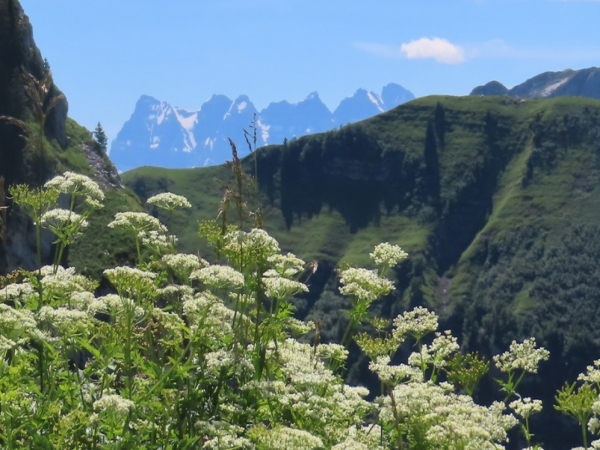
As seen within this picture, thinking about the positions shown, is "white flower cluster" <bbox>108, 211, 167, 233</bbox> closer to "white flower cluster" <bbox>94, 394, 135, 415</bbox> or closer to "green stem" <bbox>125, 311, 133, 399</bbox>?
"green stem" <bbox>125, 311, 133, 399</bbox>

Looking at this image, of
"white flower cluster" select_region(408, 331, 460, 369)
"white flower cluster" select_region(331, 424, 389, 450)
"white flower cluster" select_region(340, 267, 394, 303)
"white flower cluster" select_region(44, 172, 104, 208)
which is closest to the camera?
"white flower cluster" select_region(331, 424, 389, 450)

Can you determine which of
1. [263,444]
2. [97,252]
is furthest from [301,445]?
[97,252]

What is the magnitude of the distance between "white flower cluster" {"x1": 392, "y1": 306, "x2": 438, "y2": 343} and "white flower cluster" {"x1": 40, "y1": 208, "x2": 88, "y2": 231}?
459 cm

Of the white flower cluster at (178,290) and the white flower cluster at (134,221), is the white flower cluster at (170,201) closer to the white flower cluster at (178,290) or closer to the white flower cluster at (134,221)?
the white flower cluster at (134,221)

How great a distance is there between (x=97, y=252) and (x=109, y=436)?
14288 centimetres

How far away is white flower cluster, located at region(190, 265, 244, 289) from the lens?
7914mm

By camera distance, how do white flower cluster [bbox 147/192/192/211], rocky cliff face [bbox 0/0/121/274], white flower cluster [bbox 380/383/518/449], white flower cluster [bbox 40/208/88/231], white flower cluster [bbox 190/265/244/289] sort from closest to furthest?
white flower cluster [bbox 380/383/518/449]
white flower cluster [bbox 190/265/244/289]
white flower cluster [bbox 40/208/88/231]
white flower cluster [bbox 147/192/192/211]
rocky cliff face [bbox 0/0/121/274]

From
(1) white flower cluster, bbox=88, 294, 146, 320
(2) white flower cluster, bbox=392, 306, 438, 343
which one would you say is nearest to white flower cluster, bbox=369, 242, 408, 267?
(2) white flower cluster, bbox=392, 306, 438, 343

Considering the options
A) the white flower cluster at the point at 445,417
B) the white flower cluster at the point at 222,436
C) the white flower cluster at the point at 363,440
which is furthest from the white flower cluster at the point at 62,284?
the white flower cluster at the point at 445,417

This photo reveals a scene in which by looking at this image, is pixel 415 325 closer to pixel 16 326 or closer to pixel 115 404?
pixel 115 404

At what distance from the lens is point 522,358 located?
9984mm

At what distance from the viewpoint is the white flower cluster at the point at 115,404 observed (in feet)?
20.6

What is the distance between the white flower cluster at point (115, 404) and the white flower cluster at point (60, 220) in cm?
363

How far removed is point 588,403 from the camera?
7.62 metres
